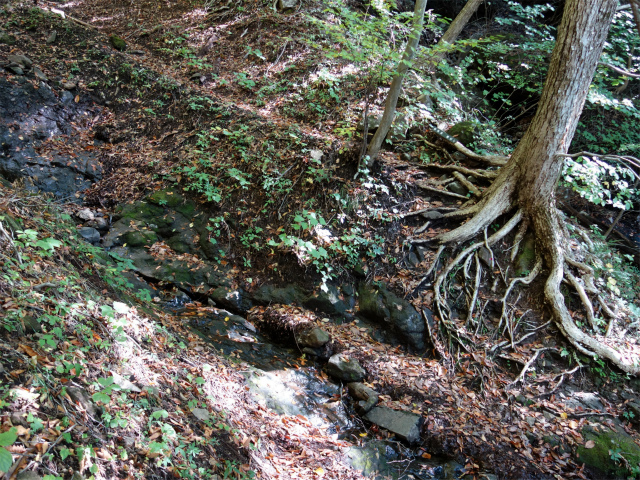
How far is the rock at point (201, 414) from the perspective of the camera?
3.23 metres

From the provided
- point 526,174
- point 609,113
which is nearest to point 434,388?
point 526,174

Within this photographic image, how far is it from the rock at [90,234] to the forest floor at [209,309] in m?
0.89

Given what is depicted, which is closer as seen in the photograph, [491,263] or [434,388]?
[434,388]

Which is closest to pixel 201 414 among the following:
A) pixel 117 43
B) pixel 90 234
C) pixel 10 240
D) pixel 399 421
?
pixel 10 240

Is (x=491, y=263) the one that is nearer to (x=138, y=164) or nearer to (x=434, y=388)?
(x=434, y=388)

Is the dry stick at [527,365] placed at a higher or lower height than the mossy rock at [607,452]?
higher

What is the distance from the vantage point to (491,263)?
6.27 metres

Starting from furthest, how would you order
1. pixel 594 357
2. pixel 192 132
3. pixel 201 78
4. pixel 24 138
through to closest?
pixel 201 78 < pixel 192 132 < pixel 24 138 < pixel 594 357

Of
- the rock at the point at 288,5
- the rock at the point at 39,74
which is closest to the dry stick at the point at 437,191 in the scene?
the rock at the point at 288,5

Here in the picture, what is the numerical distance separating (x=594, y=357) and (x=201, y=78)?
10.3 metres

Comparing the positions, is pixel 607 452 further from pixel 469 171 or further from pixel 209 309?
pixel 209 309

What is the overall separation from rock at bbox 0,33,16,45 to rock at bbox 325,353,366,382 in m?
11.0

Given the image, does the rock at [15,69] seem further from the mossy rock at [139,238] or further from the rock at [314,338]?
the rock at [314,338]

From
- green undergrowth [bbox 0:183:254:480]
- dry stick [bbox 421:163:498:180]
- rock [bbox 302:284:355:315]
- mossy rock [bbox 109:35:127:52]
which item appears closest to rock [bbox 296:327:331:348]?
rock [bbox 302:284:355:315]
